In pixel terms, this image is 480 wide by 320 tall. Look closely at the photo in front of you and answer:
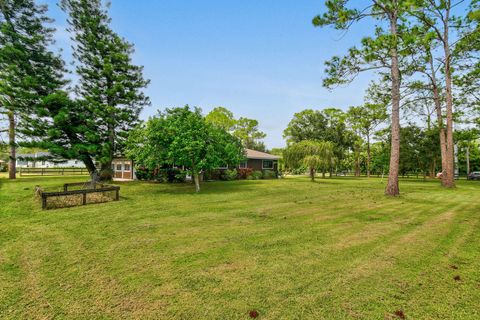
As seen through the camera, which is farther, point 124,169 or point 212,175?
point 124,169

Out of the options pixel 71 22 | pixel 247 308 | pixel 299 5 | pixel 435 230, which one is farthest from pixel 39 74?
pixel 435 230

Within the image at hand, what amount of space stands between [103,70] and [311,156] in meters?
20.4

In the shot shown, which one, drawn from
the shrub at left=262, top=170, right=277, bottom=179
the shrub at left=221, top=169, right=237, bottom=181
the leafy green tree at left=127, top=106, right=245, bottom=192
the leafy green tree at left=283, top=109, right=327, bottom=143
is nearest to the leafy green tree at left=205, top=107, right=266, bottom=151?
the leafy green tree at left=283, top=109, right=327, bottom=143

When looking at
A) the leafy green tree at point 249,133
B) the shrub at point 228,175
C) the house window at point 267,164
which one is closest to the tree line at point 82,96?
the shrub at point 228,175

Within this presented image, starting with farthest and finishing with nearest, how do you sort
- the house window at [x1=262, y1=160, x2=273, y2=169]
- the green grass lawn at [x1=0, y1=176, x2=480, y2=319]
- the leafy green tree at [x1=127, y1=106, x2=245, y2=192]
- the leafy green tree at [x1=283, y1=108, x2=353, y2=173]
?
1. the leafy green tree at [x1=283, y1=108, x2=353, y2=173]
2. the house window at [x1=262, y1=160, x2=273, y2=169]
3. the leafy green tree at [x1=127, y1=106, x2=245, y2=192]
4. the green grass lawn at [x1=0, y1=176, x2=480, y2=319]

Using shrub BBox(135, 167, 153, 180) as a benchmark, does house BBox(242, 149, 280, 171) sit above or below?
above

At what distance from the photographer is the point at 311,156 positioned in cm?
2395

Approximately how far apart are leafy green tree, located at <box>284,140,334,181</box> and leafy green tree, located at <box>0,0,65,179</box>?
843 inches

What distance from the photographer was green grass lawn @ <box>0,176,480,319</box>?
2723 mm

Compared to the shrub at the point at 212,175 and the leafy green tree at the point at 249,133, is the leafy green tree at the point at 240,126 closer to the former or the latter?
the leafy green tree at the point at 249,133

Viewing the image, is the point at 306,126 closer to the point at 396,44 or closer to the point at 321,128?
the point at 321,128

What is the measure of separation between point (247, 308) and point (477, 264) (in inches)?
162

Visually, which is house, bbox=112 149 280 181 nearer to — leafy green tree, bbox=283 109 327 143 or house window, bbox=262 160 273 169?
house window, bbox=262 160 273 169

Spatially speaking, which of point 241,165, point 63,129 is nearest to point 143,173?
point 63,129
